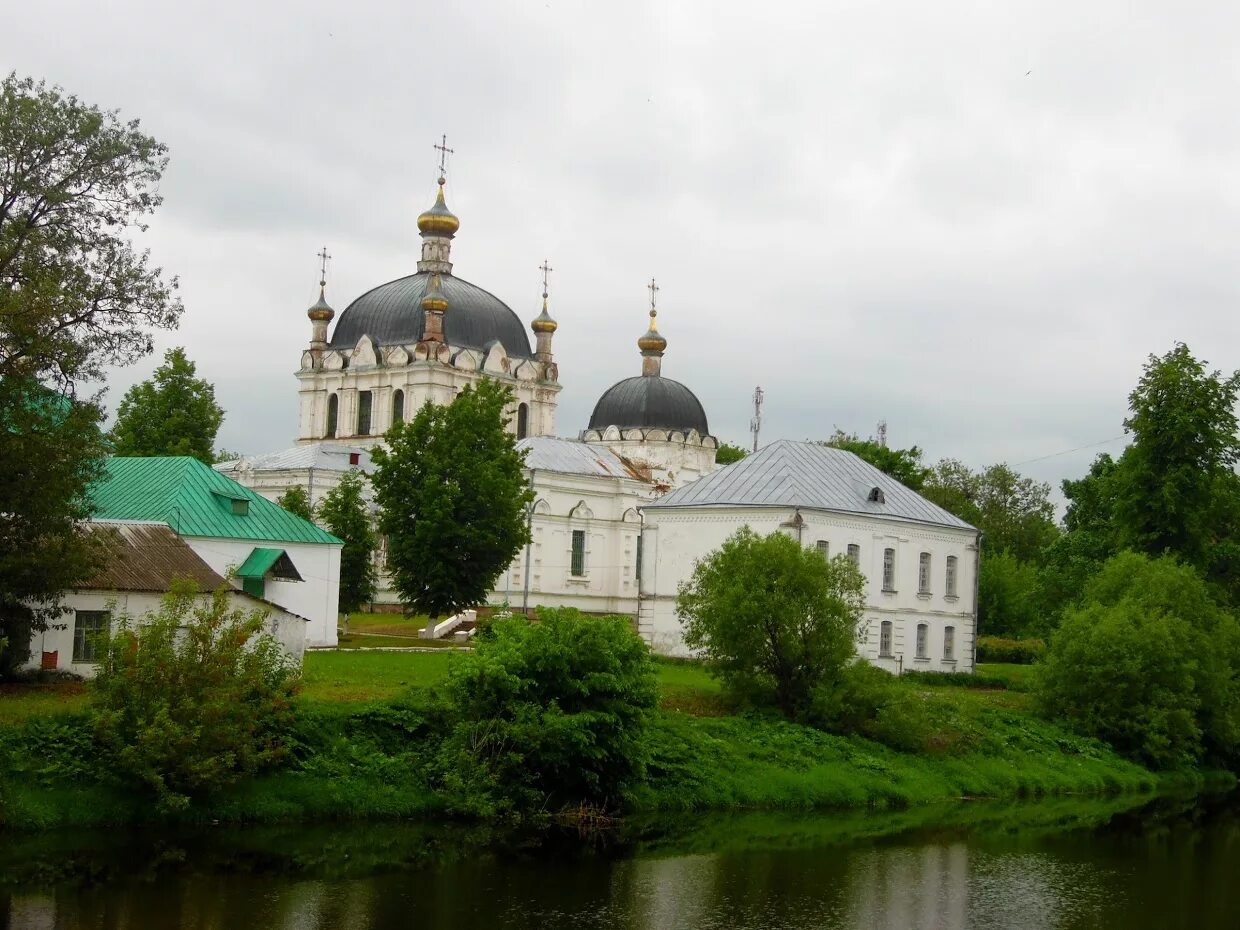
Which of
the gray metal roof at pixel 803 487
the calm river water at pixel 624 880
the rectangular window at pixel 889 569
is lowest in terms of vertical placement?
the calm river water at pixel 624 880

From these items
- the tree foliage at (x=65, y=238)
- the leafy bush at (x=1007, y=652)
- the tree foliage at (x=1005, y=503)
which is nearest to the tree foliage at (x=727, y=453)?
the tree foliage at (x=1005, y=503)

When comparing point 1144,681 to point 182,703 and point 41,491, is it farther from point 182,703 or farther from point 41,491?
point 41,491

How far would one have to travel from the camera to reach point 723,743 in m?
32.1

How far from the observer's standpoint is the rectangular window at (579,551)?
64.0 metres

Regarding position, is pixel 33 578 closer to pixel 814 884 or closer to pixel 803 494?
pixel 814 884

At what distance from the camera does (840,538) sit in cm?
4425

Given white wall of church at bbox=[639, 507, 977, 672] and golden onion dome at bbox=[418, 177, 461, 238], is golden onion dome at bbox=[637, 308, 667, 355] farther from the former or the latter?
white wall of church at bbox=[639, 507, 977, 672]

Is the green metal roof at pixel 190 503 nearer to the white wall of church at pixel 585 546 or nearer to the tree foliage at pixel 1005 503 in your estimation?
the white wall of church at pixel 585 546

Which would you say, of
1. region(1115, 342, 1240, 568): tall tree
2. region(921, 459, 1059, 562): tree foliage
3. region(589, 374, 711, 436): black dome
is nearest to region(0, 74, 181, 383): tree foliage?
region(1115, 342, 1240, 568): tall tree

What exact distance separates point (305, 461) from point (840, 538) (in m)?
29.0

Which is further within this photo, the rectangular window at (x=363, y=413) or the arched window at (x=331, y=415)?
the arched window at (x=331, y=415)

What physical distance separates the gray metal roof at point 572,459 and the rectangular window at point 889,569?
19497 mm

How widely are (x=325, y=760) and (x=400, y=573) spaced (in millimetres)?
16968

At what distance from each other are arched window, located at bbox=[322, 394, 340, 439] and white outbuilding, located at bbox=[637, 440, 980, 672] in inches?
1235
